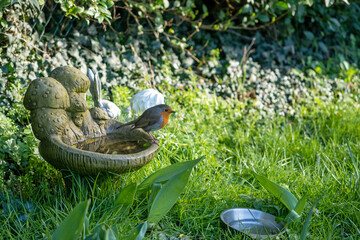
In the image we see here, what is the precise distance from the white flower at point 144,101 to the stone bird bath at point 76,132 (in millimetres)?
917

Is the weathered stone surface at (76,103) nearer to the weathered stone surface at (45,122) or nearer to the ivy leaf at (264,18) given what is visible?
the weathered stone surface at (45,122)

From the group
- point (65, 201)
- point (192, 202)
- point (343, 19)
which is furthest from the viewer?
point (343, 19)

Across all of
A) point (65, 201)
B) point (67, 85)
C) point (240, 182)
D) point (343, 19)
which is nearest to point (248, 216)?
point (240, 182)

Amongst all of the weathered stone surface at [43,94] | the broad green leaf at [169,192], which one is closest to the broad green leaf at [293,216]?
the broad green leaf at [169,192]

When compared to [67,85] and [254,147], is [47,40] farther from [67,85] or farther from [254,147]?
[254,147]

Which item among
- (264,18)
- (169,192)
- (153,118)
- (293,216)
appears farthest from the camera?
(264,18)

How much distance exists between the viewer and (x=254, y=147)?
4070 millimetres

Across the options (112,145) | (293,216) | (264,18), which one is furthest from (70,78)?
(264,18)

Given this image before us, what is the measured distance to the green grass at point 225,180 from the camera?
2.59 metres

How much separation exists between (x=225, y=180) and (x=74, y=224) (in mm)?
1633

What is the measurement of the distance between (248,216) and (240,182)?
2.25ft

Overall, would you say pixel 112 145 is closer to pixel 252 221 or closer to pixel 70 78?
pixel 70 78

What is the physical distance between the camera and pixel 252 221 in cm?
273

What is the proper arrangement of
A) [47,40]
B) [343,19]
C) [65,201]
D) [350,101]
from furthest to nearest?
[343,19]
[350,101]
[47,40]
[65,201]
